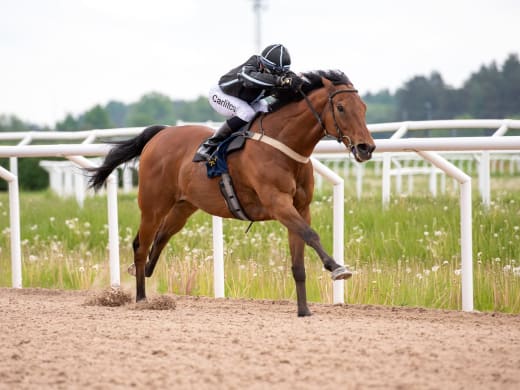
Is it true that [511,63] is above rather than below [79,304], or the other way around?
above

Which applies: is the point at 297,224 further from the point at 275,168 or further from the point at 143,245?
the point at 143,245

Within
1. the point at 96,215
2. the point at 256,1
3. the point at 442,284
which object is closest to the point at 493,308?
the point at 442,284

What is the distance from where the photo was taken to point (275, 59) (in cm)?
573

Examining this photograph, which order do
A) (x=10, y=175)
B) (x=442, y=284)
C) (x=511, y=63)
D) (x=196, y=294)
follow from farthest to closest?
(x=511, y=63)
(x=10, y=175)
(x=196, y=294)
(x=442, y=284)

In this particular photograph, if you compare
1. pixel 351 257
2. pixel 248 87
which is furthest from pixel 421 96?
pixel 248 87

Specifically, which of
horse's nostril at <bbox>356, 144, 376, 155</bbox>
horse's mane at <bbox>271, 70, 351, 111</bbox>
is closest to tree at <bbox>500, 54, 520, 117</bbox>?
horse's mane at <bbox>271, 70, 351, 111</bbox>

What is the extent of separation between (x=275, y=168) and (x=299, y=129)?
27 cm

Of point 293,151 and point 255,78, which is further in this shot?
point 255,78

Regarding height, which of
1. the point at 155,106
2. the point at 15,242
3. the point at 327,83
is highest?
the point at 155,106

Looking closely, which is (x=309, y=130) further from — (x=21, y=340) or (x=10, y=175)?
(x=10, y=175)

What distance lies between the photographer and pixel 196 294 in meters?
6.95

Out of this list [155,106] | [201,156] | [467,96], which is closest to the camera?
[201,156]

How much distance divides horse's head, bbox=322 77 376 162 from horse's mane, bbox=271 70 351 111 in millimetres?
41

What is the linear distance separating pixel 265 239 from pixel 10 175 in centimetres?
247
